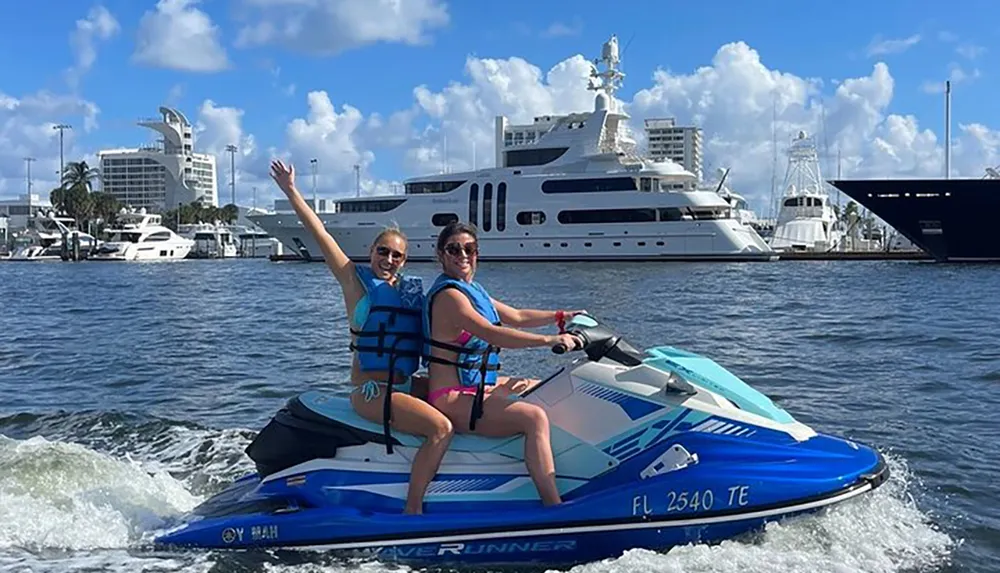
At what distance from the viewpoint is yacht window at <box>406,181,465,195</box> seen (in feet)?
196

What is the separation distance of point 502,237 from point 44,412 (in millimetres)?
48204

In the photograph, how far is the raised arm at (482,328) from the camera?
4570 mm

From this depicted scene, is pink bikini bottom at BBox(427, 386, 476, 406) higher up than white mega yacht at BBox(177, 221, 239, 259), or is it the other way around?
white mega yacht at BBox(177, 221, 239, 259)

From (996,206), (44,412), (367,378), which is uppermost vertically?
(996,206)

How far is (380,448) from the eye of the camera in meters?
5.01

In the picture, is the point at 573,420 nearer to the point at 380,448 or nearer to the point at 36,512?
the point at 380,448

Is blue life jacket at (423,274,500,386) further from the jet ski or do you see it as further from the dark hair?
the jet ski

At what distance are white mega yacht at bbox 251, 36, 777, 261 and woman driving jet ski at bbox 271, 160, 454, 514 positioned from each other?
Result: 5042cm

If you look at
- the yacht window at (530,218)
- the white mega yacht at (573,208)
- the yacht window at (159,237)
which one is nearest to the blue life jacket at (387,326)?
the white mega yacht at (573,208)

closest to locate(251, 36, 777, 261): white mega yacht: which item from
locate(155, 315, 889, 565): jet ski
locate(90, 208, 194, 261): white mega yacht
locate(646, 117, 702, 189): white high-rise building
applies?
locate(90, 208, 194, 261): white mega yacht

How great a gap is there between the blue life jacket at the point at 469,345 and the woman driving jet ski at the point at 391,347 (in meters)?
0.14

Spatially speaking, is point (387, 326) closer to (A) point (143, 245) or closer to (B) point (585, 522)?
(B) point (585, 522)

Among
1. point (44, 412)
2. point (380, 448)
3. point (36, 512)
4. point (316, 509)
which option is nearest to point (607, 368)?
point (380, 448)

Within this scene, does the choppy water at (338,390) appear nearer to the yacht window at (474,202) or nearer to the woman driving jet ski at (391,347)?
the woman driving jet ski at (391,347)
